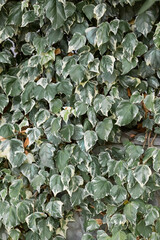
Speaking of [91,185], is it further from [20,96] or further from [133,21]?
[133,21]

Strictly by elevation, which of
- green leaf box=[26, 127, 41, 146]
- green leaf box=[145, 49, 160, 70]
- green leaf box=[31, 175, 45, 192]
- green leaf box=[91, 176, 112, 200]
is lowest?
green leaf box=[91, 176, 112, 200]

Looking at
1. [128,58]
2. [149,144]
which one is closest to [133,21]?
[128,58]

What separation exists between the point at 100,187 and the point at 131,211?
17cm

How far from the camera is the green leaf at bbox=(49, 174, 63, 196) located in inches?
57.9

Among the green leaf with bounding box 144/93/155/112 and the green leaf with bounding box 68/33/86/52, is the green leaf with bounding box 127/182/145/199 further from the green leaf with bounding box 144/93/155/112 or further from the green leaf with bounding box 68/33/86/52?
the green leaf with bounding box 68/33/86/52

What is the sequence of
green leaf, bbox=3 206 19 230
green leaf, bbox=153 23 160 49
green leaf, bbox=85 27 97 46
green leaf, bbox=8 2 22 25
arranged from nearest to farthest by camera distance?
green leaf, bbox=153 23 160 49, green leaf, bbox=85 27 97 46, green leaf, bbox=8 2 22 25, green leaf, bbox=3 206 19 230

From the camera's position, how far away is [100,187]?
4.72ft

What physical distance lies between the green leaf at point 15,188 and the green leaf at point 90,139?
0.41m

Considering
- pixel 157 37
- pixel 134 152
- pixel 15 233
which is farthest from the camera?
pixel 15 233

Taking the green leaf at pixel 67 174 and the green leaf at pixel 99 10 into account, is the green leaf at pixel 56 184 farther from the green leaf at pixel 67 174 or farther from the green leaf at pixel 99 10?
the green leaf at pixel 99 10

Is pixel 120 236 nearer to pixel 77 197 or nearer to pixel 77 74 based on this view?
pixel 77 197

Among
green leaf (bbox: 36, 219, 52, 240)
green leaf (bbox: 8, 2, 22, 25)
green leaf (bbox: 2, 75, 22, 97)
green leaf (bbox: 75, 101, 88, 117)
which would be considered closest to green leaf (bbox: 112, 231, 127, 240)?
green leaf (bbox: 36, 219, 52, 240)

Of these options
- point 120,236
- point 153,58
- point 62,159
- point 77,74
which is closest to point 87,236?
point 120,236

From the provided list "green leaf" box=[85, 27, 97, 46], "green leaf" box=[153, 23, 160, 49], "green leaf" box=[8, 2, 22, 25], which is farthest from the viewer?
"green leaf" box=[8, 2, 22, 25]
